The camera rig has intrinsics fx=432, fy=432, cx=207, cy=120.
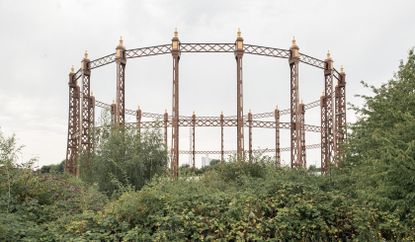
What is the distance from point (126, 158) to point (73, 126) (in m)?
11.1

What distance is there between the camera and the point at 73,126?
25859 millimetres

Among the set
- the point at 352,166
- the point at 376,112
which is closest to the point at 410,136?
the point at 376,112

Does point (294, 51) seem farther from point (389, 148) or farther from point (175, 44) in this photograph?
point (389, 148)

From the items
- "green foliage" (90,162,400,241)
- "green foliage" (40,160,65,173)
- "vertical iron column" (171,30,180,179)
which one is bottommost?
"green foliage" (90,162,400,241)

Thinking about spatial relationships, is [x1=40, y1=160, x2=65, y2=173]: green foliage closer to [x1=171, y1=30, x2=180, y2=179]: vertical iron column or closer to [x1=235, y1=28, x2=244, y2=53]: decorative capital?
[x1=171, y1=30, x2=180, y2=179]: vertical iron column

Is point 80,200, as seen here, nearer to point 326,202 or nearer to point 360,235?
point 326,202

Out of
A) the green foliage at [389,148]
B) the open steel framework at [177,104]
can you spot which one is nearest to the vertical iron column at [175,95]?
the open steel framework at [177,104]

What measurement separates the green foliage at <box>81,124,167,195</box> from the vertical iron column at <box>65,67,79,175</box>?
8653mm

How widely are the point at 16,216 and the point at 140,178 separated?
7.79 metres

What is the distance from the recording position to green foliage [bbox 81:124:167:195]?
15.6 m

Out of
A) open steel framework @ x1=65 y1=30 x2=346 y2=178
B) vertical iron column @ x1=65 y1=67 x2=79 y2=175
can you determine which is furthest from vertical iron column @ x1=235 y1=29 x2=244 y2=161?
vertical iron column @ x1=65 y1=67 x2=79 y2=175

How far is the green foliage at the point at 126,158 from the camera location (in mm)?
15625

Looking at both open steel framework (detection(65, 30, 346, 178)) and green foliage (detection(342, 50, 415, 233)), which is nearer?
green foliage (detection(342, 50, 415, 233))

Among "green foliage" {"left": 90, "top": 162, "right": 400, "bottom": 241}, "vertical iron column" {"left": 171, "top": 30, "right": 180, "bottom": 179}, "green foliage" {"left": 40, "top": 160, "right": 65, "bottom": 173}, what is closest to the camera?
"green foliage" {"left": 90, "top": 162, "right": 400, "bottom": 241}
